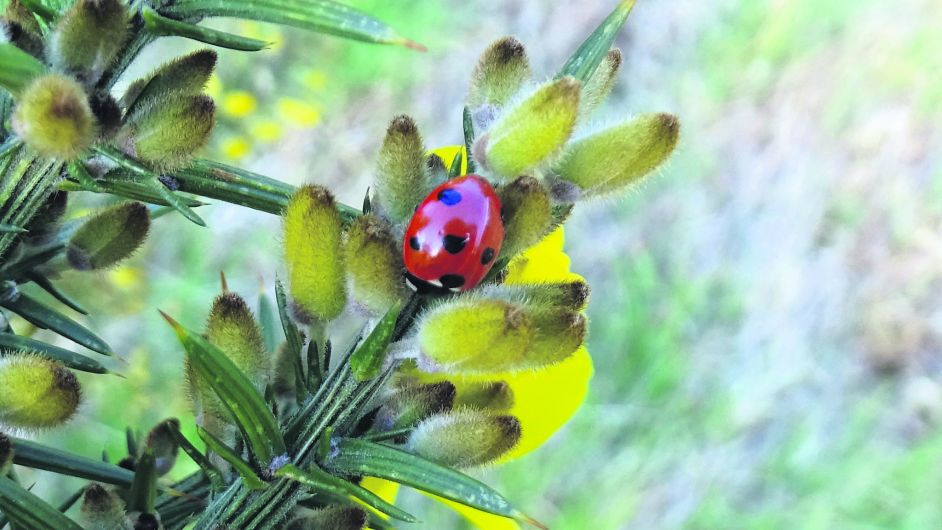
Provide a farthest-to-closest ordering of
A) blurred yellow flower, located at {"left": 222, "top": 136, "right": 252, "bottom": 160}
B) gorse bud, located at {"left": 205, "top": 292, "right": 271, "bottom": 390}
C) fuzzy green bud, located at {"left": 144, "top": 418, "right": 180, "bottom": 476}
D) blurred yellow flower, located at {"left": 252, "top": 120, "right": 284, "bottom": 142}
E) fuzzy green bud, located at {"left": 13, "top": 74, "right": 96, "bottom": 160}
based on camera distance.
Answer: blurred yellow flower, located at {"left": 252, "top": 120, "right": 284, "bottom": 142}
blurred yellow flower, located at {"left": 222, "top": 136, "right": 252, "bottom": 160}
fuzzy green bud, located at {"left": 144, "top": 418, "right": 180, "bottom": 476}
gorse bud, located at {"left": 205, "top": 292, "right": 271, "bottom": 390}
fuzzy green bud, located at {"left": 13, "top": 74, "right": 96, "bottom": 160}

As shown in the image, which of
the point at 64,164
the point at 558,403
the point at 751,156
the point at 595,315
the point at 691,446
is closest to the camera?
the point at 64,164

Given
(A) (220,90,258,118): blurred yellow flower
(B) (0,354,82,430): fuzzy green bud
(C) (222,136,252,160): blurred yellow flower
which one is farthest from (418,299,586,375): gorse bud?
(A) (220,90,258,118): blurred yellow flower

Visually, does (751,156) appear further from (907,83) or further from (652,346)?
(652,346)

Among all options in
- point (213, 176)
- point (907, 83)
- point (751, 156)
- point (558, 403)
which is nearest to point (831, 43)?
point (907, 83)

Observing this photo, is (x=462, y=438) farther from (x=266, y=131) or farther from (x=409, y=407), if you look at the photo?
(x=266, y=131)

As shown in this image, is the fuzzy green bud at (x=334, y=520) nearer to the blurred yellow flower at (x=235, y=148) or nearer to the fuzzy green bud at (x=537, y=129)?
the fuzzy green bud at (x=537, y=129)

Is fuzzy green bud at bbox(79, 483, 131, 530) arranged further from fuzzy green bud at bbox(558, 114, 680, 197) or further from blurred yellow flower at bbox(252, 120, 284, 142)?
blurred yellow flower at bbox(252, 120, 284, 142)

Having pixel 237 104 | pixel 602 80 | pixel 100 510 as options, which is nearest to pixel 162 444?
pixel 100 510
